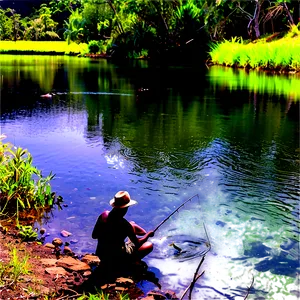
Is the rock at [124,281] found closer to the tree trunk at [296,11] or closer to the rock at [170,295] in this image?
the rock at [170,295]

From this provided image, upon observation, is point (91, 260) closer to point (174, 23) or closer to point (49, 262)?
point (49, 262)

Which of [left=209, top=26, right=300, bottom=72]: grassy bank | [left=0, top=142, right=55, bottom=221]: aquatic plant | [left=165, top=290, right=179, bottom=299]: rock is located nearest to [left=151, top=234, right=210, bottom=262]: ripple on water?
[left=165, top=290, right=179, bottom=299]: rock

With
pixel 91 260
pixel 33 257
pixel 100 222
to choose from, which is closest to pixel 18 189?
pixel 33 257

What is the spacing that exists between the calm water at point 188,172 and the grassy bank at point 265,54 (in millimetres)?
10712

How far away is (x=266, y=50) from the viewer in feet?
106

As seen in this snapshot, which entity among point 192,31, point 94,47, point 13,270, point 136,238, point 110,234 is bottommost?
point 13,270

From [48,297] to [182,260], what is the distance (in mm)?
1941

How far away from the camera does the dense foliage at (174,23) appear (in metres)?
41.5

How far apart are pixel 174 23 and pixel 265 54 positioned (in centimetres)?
1687

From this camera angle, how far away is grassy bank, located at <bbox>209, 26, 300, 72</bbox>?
30.3m

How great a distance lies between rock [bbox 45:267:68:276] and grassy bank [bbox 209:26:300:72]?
2737 cm

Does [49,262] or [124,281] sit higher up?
[49,262]

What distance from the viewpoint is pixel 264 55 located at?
107ft

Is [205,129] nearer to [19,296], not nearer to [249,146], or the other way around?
[249,146]
